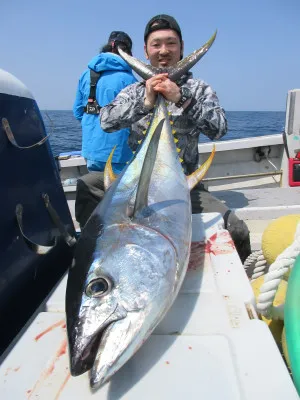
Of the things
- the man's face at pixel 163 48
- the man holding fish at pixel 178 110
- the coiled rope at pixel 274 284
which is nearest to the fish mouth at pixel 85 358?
the coiled rope at pixel 274 284

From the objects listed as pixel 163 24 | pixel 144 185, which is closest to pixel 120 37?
pixel 163 24

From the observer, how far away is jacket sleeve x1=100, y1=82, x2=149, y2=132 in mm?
2250

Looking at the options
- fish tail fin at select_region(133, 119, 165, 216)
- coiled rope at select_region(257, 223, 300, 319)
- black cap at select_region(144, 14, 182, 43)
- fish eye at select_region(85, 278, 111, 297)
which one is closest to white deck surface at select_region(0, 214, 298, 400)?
coiled rope at select_region(257, 223, 300, 319)

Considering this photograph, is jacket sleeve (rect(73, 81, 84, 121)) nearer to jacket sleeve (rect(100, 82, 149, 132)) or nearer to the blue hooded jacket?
the blue hooded jacket

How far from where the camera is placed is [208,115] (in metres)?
2.18

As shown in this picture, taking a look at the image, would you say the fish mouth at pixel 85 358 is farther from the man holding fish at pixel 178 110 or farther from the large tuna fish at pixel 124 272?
the man holding fish at pixel 178 110

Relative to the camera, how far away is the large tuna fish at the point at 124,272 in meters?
0.83

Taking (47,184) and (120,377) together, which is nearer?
(120,377)

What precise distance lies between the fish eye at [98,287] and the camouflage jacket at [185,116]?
4.90 feet

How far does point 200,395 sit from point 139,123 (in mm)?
2033

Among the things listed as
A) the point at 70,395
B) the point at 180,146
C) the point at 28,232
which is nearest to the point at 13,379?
the point at 70,395

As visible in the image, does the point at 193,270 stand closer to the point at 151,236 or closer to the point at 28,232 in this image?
the point at 151,236

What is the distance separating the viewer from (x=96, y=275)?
988 mm

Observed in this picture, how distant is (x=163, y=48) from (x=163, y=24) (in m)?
0.16
